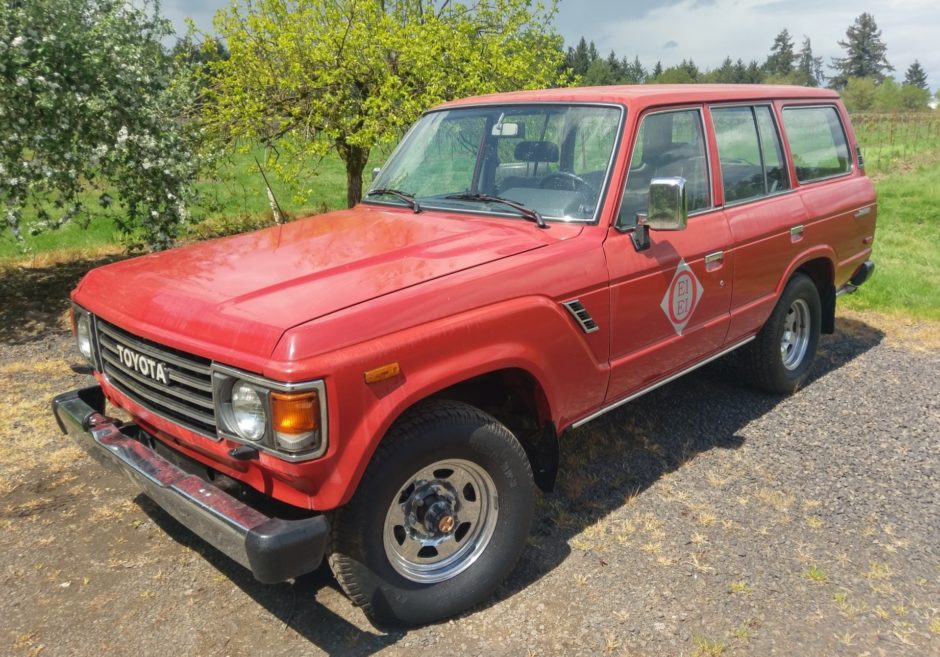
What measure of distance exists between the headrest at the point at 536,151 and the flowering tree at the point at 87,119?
4671 millimetres

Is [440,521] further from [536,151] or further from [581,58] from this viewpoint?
[581,58]

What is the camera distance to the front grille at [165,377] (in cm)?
268

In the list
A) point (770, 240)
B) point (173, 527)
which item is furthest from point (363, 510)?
point (770, 240)

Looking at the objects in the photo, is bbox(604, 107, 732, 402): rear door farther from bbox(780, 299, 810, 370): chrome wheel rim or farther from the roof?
bbox(780, 299, 810, 370): chrome wheel rim

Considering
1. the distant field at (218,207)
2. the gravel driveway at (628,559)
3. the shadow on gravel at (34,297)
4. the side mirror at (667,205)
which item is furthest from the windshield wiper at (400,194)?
the distant field at (218,207)

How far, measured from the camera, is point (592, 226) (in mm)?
3518

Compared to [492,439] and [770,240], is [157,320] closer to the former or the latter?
Answer: [492,439]

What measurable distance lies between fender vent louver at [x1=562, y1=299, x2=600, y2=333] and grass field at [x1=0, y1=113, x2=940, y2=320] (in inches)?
212

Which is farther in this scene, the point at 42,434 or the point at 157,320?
the point at 42,434

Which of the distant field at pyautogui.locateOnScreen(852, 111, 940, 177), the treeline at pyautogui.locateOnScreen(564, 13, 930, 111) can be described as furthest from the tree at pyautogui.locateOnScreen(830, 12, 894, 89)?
the distant field at pyautogui.locateOnScreen(852, 111, 940, 177)

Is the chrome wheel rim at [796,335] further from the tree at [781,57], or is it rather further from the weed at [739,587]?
the tree at [781,57]

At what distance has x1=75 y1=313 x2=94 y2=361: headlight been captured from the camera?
3.36 m

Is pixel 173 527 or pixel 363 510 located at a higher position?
pixel 363 510

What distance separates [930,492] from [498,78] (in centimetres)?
673
